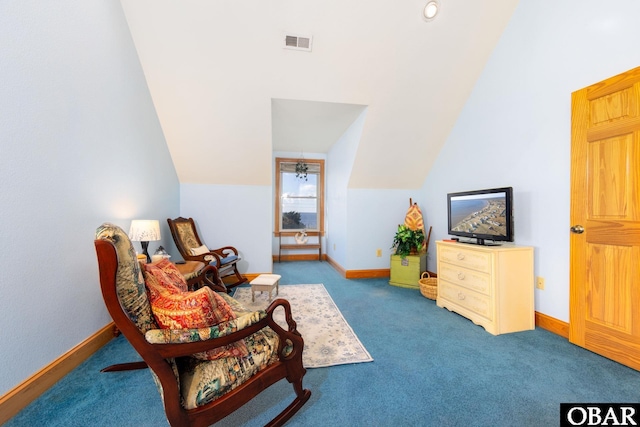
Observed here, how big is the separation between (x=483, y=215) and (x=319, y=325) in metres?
1.94

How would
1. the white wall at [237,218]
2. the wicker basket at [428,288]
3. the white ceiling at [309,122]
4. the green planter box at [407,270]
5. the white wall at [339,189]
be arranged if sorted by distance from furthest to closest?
the white wall at [237,218] → the white wall at [339,189] → the green planter box at [407,270] → the white ceiling at [309,122] → the wicker basket at [428,288]

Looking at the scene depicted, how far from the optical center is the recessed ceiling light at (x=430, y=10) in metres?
2.35

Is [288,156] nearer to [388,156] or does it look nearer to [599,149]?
[388,156]

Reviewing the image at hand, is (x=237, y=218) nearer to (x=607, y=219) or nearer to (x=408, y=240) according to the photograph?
(x=408, y=240)

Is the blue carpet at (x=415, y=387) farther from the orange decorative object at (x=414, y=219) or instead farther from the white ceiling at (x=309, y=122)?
the white ceiling at (x=309, y=122)

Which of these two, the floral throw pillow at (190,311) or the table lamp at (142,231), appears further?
the table lamp at (142,231)

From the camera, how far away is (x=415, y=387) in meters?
1.59

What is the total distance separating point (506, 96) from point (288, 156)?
3.86 metres

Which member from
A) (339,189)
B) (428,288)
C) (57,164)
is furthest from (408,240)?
(57,164)

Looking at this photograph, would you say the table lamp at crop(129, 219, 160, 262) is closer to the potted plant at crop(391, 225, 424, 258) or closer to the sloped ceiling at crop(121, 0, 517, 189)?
the sloped ceiling at crop(121, 0, 517, 189)

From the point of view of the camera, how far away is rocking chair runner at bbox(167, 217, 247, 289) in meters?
3.32

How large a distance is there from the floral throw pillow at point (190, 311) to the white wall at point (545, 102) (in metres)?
2.70

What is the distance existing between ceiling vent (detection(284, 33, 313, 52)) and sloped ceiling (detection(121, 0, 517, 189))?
5cm

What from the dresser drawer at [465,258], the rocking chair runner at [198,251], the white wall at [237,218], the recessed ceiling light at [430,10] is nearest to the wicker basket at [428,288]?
the dresser drawer at [465,258]
